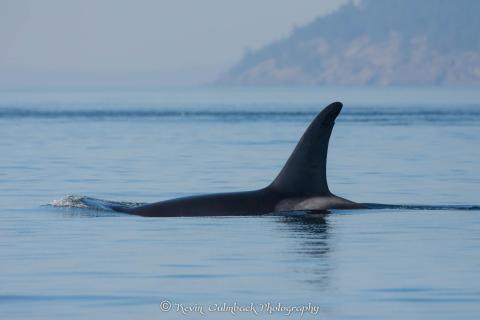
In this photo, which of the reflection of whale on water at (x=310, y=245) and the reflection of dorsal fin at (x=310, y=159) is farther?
the reflection of dorsal fin at (x=310, y=159)

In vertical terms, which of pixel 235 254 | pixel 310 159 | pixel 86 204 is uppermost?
pixel 310 159

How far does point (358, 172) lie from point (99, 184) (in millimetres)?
6921

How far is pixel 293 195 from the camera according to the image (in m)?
20.1

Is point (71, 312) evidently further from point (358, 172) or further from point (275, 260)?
point (358, 172)

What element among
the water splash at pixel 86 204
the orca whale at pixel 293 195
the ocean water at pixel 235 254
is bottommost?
the ocean water at pixel 235 254

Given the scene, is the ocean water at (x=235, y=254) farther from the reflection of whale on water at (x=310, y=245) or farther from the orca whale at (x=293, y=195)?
the orca whale at (x=293, y=195)

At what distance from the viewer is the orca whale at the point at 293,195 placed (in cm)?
1958

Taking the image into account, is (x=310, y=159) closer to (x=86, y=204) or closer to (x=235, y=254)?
(x=235, y=254)

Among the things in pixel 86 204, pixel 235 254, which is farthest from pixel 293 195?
pixel 86 204

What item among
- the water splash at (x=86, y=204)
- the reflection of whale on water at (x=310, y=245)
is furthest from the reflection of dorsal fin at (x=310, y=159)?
the water splash at (x=86, y=204)

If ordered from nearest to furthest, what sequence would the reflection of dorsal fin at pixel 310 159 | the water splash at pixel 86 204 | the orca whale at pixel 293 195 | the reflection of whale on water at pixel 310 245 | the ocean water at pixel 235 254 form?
1. the ocean water at pixel 235 254
2. the reflection of whale on water at pixel 310 245
3. the reflection of dorsal fin at pixel 310 159
4. the orca whale at pixel 293 195
5. the water splash at pixel 86 204

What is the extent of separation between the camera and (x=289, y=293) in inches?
540

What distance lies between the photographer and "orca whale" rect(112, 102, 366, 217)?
19.6 meters

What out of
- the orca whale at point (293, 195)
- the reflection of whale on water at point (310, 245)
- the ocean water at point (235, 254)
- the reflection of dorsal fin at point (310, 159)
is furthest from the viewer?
the orca whale at point (293, 195)
